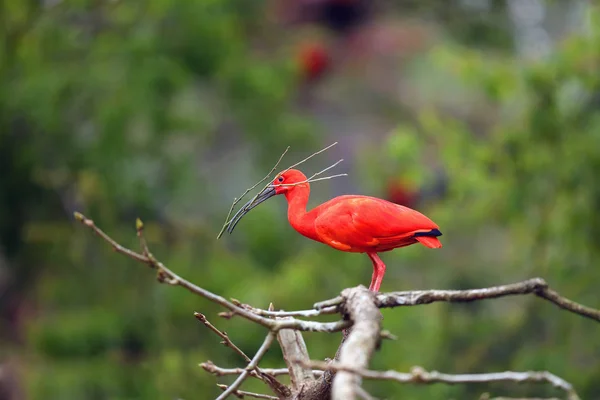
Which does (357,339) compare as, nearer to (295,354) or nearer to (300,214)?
(300,214)

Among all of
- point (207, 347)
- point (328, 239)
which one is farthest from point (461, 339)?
point (328, 239)

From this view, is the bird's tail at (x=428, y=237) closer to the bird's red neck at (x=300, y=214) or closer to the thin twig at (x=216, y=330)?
the bird's red neck at (x=300, y=214)

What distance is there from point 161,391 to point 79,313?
1.29m

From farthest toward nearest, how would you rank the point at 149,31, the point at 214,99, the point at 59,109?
the point at 214,99, the point at 149,31, the point at 59,109

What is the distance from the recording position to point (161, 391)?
8383 millimetres

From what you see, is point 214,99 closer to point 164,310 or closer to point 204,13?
point 204,13

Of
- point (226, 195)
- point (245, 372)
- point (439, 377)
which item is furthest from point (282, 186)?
point (226, 195)

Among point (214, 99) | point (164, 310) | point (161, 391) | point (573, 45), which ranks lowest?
point (161, 391)

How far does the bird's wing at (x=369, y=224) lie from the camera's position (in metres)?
2.60

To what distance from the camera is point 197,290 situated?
193cm

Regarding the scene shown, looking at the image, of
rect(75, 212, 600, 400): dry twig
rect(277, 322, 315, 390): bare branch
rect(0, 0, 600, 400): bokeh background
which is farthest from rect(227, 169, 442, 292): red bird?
rect(0, 0, 600, 400): bokeh background

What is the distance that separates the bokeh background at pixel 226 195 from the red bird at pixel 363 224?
4831 millimetres

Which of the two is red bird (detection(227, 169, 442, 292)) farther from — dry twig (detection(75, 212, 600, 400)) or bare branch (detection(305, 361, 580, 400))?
bare branch (detection(305, 361, 580, 400))

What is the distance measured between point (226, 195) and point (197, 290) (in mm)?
10060
